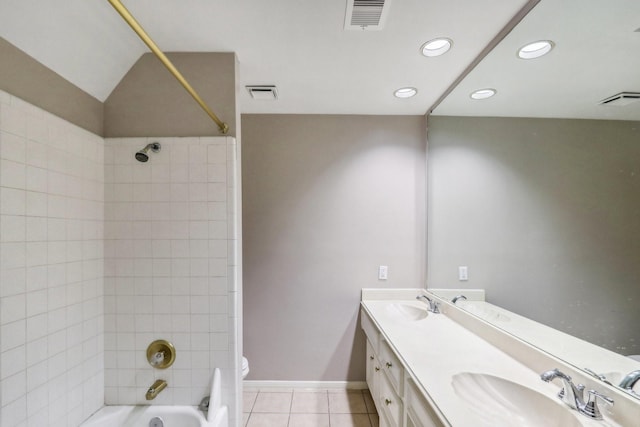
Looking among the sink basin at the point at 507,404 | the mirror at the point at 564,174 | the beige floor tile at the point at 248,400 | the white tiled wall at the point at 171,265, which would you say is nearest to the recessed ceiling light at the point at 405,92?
the mirror at the point at 564,174

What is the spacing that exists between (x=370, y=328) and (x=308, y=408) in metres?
0.83

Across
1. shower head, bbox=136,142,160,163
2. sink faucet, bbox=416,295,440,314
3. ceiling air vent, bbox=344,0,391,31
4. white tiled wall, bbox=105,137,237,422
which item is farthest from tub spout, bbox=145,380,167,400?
ceiling air vent, bbox=344,0,391,31

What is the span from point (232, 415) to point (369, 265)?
1.45 meters

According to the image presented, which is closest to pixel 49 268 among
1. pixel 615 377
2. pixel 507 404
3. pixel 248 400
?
pixel 248 400

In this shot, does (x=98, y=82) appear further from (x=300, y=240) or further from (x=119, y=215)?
(x=300, y=240)

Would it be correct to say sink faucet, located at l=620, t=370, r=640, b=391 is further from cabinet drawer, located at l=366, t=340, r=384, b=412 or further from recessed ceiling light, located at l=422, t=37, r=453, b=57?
recessed ceiling light, located at l=422, t=37, r=453, b=57

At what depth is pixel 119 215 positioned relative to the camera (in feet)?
5.15

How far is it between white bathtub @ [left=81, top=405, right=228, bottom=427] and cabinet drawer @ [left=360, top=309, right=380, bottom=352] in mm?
1016

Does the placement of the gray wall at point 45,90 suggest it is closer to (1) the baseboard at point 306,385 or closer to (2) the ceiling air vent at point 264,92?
(2) the ceiling air vent at point 264,92

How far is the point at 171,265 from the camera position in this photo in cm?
156

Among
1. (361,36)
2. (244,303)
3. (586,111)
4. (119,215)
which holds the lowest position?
(244,303)

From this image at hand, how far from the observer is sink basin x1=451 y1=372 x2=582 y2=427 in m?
0.97

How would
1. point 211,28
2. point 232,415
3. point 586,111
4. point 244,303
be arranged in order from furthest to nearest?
point 244,303
point 232,415
point 211,28
point 586,111

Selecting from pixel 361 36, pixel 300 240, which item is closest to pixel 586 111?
pixel 361 36
